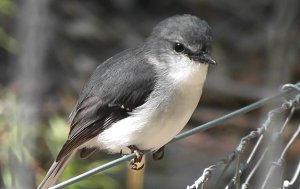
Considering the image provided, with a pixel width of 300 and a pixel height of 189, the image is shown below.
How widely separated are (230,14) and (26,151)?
290cm

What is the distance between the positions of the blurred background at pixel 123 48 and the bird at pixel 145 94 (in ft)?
1.60

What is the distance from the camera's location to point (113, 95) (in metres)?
3.19

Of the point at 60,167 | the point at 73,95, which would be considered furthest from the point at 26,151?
the point at 73,95

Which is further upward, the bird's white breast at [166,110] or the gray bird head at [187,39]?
the gray bird head at [187,39]

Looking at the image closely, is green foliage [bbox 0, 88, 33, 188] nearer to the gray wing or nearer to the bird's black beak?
the gray wing

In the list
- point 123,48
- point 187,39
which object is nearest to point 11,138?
point 187,39

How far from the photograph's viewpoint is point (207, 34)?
10.2 ft

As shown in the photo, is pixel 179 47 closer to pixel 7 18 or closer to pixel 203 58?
pixel 203 58

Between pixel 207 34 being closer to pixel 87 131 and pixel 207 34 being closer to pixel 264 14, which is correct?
pixel 87 131

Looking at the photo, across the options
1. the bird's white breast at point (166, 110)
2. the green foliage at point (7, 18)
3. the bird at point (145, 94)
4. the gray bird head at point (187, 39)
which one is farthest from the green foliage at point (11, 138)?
the gray bird head at point (187, 39)

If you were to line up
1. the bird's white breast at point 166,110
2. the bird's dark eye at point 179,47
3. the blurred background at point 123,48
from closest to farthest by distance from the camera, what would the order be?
1. the bird's white breast at point 166,110
2. the bird's dark eye at point 179,47
3. the blurred background at point 123,48

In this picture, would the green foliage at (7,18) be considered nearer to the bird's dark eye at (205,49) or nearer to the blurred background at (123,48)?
the blurred background at (123,48)

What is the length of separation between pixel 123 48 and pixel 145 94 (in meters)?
2.53

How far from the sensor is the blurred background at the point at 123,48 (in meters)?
4.32
